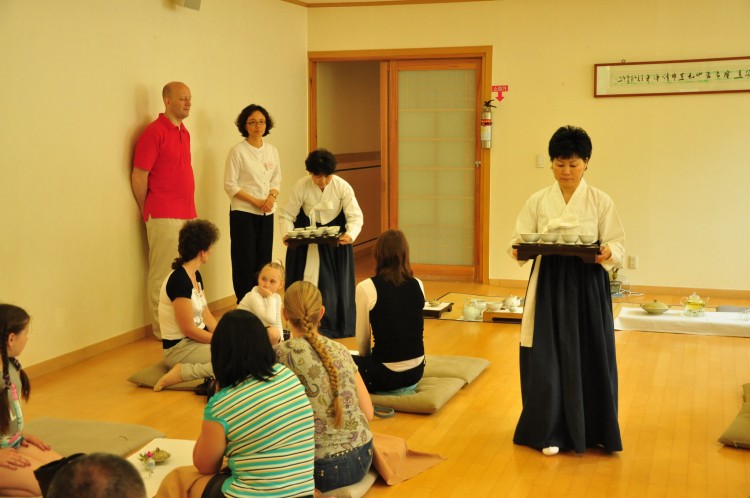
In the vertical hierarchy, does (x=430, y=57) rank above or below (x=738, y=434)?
above

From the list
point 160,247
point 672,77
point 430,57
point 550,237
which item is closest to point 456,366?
point 550,237

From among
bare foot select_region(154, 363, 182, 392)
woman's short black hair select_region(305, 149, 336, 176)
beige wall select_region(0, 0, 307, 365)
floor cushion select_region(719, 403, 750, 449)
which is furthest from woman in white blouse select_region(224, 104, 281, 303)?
floor cushion select_region(719, 403, 750, 449)

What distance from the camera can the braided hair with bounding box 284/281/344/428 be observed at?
302cm

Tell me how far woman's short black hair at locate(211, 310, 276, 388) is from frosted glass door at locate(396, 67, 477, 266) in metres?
5.67

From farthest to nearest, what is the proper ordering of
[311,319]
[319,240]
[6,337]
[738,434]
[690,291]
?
[690,291] < [319,240] < [738,434] < [311,319] < [6,337]

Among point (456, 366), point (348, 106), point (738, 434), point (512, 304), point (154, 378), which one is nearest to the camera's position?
point (738, 434)

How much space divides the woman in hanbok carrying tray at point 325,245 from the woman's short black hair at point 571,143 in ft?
7.46

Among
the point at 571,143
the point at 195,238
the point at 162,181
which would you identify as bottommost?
the point at 195,238

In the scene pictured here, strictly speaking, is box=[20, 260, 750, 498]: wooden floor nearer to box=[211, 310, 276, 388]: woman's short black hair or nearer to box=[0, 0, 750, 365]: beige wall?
box=[0, 0, 750, 365]: beige wall

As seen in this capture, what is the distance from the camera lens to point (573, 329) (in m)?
3.61

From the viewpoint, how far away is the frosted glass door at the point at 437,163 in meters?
8.00

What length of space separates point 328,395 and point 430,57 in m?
5.40

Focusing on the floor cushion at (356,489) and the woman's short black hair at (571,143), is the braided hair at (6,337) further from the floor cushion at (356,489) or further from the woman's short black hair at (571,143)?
the woman's short black hair at (571,143)

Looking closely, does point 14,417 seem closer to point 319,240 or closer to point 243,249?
point 319,240
